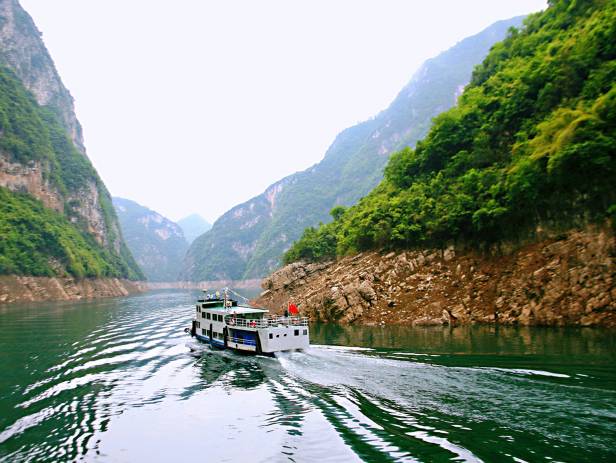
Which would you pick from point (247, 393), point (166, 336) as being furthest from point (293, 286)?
point (247, 393)

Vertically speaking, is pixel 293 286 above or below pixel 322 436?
above

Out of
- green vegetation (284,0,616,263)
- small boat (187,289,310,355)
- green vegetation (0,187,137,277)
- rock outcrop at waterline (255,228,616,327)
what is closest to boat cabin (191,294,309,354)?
small boat (187,289,310,355)

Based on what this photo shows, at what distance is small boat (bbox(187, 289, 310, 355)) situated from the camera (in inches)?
1389

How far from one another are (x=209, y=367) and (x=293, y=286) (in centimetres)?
4817

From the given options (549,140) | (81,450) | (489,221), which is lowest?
(81,450)

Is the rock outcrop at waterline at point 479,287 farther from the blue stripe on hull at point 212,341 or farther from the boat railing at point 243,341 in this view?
the boat railing at point 243,341

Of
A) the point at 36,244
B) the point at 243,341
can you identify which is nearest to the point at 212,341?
the point at 243,341

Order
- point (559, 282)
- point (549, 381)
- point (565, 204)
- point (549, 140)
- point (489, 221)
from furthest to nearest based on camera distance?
point (489, 221) < point (549, 140) < point (565, 204) < point (559, 282) < point (549, 381)

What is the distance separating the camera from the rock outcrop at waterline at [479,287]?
37.4 metres

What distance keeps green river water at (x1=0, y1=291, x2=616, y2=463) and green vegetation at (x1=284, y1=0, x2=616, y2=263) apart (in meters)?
16.3

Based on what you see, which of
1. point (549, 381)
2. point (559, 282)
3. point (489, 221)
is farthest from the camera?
point (489, 221)

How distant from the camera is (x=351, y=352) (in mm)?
32719

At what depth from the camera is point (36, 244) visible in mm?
160000

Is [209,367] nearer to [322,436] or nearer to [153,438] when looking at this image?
[153,438]
